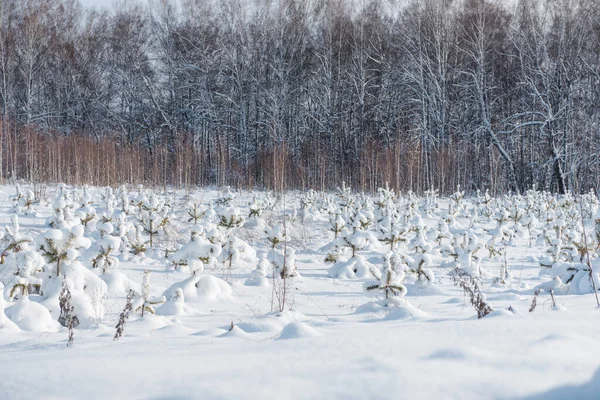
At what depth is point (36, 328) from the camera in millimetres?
2924

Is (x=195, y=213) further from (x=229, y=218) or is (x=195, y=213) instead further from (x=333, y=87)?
(x=333, y=87)

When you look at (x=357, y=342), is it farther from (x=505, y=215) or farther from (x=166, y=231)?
(x=505, y=215)

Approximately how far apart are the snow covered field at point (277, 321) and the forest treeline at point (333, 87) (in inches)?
376

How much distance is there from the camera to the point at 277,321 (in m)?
2.91

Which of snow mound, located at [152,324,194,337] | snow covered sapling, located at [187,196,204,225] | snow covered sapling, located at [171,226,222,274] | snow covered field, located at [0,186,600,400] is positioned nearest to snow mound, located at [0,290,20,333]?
snow covered field, located at [0,186,600,400]

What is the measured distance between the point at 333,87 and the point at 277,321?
17155 millimetres

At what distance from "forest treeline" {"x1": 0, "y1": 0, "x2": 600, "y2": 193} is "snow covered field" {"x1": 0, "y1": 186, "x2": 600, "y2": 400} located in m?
9.56

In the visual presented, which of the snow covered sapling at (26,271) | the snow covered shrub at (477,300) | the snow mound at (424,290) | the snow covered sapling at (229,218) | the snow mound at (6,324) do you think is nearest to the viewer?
the snow mound at (6,324)

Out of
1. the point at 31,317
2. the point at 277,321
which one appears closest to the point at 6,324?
the point at 31,317

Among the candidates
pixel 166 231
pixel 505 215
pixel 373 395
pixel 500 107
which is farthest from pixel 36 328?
pixel 500 107

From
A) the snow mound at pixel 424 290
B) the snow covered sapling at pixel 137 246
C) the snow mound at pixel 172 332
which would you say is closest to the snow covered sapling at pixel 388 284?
the snow mound at pixel 424 290

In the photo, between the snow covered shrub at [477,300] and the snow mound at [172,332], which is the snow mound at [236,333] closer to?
the snow mound at [172,332]

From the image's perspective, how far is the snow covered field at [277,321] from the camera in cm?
160

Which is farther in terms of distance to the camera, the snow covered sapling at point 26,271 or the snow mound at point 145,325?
the snow covered sapling at point 26,271
